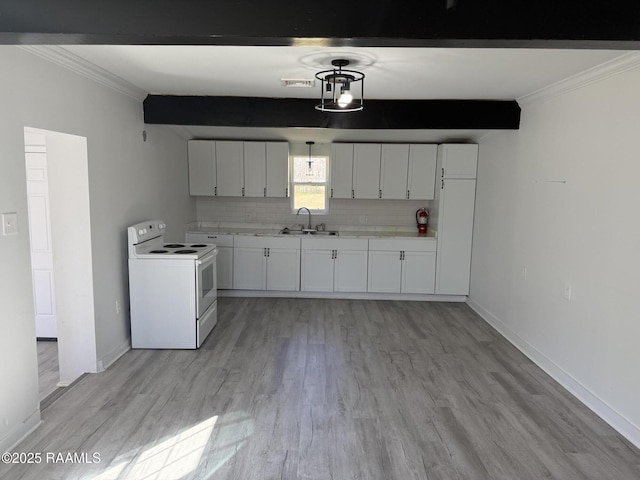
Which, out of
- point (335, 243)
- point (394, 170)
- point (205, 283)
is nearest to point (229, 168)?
point (335, 243)

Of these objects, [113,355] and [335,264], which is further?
[335,264]

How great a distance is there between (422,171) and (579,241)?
270 cm

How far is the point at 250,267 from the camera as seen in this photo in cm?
569

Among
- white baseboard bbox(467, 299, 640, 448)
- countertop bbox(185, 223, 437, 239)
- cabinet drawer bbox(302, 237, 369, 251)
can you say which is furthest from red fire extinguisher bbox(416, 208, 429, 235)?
white baseboard bbox(467, 299, 640, 448)

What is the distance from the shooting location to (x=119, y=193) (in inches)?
148

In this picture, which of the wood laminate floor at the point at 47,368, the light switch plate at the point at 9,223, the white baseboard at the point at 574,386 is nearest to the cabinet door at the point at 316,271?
the white baseboard at the point at 574,386

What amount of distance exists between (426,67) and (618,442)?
107 inches

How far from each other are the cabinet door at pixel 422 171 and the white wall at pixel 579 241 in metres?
1.09

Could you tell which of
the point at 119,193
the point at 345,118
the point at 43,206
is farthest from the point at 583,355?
the point at 43,206

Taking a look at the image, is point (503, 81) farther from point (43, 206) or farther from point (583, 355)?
point (43, 206)

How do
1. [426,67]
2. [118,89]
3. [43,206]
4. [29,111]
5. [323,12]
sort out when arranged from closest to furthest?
1. [323,12]
2. [29,111]
3. [426,67]
4. [118,89]
5. [43,206]

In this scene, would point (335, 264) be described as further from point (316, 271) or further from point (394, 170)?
point (394, 170)

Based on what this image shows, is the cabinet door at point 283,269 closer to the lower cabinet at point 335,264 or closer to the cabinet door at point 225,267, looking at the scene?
the lower cabinet at point 335,264

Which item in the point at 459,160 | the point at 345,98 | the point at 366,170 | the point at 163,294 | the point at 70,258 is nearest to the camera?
the point at 345,98
